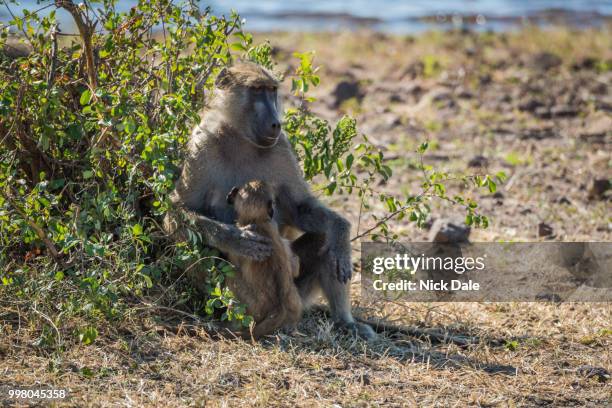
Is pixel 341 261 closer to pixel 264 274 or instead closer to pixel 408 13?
pixel 264 274

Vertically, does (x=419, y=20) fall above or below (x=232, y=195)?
above

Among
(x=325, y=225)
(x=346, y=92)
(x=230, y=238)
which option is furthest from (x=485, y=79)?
(x=230, y=238)

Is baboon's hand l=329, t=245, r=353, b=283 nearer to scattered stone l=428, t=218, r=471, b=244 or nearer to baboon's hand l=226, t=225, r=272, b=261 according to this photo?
baboon's hand l=226, t=225, r=272, b=261

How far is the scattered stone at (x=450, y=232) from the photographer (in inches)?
250

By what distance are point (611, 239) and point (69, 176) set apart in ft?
12.8

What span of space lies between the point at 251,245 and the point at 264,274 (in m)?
0.24

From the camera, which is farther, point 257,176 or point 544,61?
point 544,61

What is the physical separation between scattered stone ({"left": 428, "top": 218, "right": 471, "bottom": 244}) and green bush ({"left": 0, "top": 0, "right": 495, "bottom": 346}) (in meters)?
1.27

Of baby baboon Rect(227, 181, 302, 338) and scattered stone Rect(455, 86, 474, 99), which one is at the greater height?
scattered stone Rect(455, 86, 474, 99)

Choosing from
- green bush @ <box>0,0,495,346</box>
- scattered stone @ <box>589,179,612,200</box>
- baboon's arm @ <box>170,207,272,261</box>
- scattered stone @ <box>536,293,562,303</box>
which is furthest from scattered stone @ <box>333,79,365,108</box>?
baboon's arm @ <box>170,207,272,261</box>

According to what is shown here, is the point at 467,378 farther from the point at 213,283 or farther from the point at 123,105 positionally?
the point at 123,105

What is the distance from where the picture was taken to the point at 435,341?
4.83 meters

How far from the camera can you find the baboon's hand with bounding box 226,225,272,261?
4.47 meters

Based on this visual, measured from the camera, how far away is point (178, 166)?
4895 millimetres
